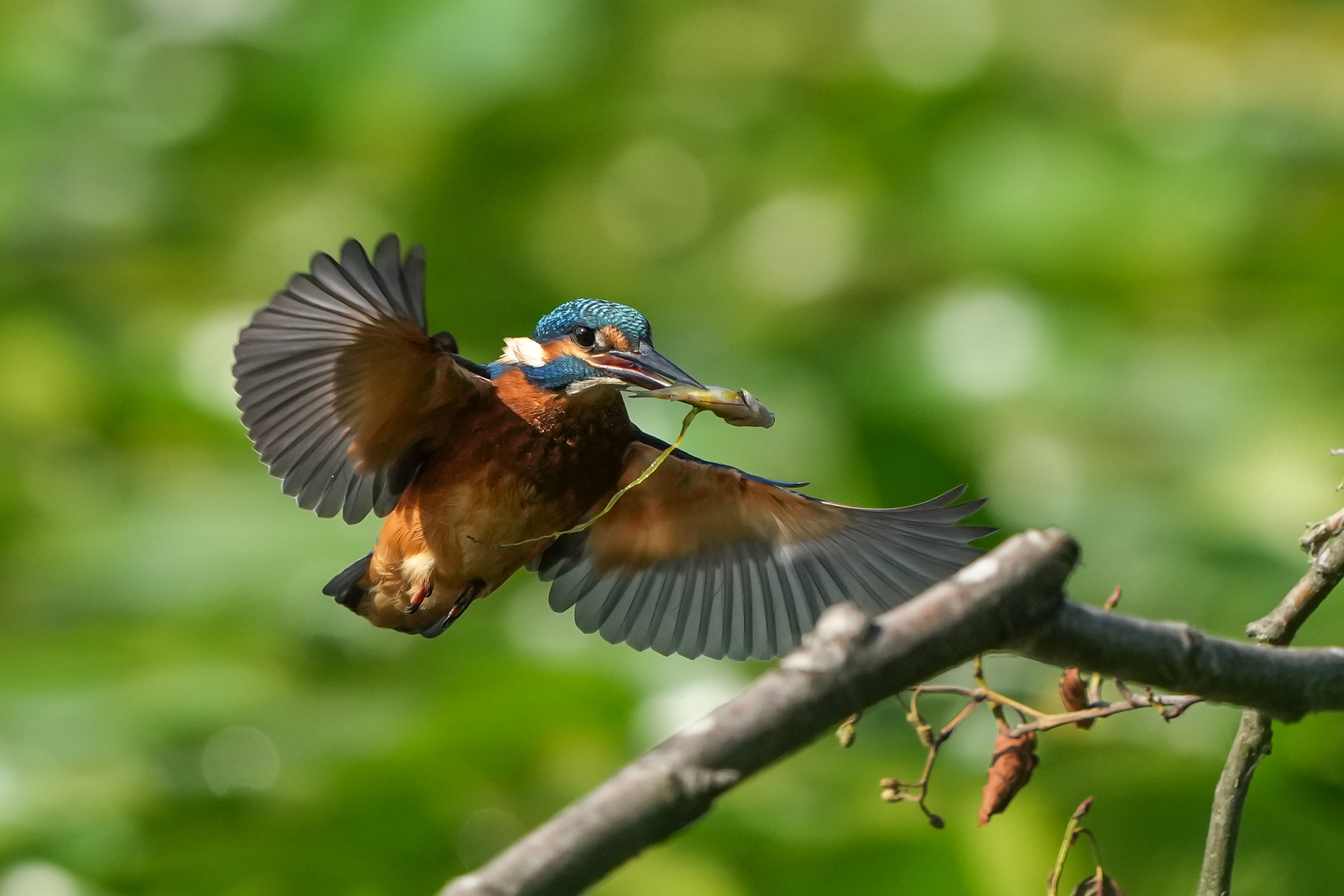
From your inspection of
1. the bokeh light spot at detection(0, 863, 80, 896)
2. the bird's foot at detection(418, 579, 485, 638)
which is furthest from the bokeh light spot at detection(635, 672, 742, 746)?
the bird's foot at detection(418, 579, 485, 638)

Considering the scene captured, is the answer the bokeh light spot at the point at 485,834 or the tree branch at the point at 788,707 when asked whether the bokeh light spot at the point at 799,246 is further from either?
the tree branch at the point at 788,707

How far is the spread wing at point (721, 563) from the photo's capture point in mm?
1719

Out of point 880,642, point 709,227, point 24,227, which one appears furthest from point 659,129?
point 880,642

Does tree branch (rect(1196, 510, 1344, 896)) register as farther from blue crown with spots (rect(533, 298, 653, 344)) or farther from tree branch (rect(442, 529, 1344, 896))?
blue crown with spots (rect(533, 298, 653, 344))

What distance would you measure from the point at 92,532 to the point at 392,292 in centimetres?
302

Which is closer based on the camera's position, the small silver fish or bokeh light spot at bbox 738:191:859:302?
the small silver fish

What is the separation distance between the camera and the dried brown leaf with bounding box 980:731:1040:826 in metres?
1.18

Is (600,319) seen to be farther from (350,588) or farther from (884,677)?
(884,677)

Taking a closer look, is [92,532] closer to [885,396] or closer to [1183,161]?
[885,396]

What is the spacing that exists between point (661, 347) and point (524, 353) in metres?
2.16

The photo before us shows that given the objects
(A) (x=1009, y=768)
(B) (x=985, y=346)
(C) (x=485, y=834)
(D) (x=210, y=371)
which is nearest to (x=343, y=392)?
(A) (x=1009, y=768)

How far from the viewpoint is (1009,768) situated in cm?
118

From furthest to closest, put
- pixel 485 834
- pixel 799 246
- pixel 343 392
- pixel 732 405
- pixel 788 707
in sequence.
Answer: pixel 799 246, pixel 485 834, pixel 343 392, pixel 732 405, pixel 788 707

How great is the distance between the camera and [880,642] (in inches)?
30.5
